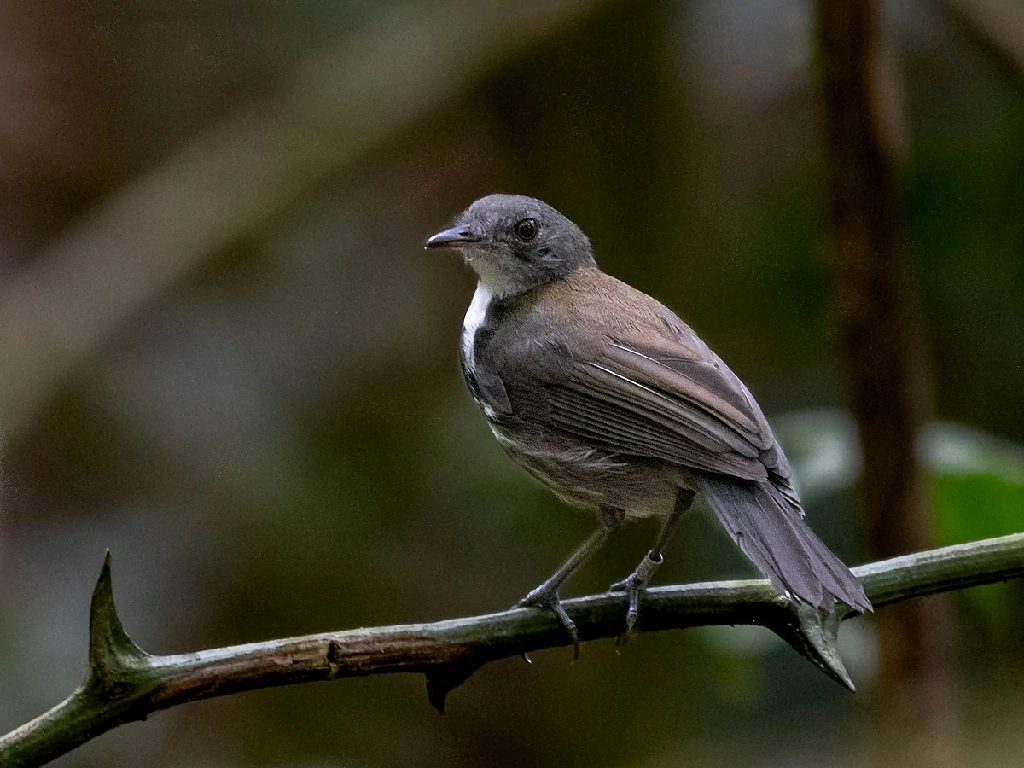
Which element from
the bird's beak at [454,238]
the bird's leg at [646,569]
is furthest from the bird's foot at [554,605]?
the bird's beak at [454,238]

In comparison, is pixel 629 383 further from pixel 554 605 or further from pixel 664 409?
pixel 554 605

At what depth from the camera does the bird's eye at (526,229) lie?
3.73 m

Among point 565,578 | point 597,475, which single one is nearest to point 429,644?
point 565,578

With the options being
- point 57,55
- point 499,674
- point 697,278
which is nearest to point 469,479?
point 499,674

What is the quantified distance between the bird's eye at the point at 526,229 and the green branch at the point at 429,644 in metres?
1.48

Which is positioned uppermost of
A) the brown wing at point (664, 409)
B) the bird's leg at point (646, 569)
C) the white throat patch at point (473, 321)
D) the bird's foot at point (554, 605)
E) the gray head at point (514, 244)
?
the gray head at point (514, 244)

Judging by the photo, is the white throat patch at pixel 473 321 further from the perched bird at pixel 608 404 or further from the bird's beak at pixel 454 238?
the bird's beak at pixel 454 238

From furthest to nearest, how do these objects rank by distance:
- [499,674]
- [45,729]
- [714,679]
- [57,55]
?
[57,55] → [499,674] → [714,679] → [45,729]

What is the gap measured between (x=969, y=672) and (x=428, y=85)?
3.09 meters

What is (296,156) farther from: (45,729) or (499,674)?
(45,729)

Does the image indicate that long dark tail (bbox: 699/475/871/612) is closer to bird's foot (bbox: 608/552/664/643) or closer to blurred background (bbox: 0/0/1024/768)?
bird's foot (bbox: 608/552/664/643)

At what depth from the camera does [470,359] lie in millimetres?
3488

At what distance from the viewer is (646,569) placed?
2809 mm

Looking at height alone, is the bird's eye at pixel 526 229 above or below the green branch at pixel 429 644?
above
